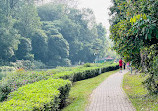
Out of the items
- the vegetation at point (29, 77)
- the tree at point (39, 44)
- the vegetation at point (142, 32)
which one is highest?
the tree at point (39, 44)

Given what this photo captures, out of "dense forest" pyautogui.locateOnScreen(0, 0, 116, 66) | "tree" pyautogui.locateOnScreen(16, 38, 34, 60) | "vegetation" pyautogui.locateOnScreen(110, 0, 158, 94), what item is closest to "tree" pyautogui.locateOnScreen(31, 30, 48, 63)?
"dense forest" pyautogui.locateOnScreen(0, 0, 116, 66)

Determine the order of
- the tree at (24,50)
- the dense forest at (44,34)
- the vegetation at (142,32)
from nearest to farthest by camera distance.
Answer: the vegetation at (142,32)
the dense forest at (44,34)
the tree at (24,50)

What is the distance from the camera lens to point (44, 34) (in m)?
49.6

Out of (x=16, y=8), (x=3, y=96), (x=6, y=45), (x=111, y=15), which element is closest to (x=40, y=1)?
(x=16, y=8)

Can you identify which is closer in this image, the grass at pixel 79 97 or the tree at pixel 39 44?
the grass at pixel 79 97

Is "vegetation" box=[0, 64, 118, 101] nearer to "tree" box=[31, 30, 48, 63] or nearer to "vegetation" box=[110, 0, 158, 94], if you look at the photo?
"vegetation" box=[110, 0, 158, 94]

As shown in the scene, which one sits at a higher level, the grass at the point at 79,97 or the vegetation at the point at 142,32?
the vegetation at the point at 142,32

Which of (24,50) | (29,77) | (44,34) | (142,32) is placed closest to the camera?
(142,32)

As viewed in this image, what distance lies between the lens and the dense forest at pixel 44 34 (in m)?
41.0

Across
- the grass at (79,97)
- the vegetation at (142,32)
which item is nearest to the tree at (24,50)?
the grass at (79,97)

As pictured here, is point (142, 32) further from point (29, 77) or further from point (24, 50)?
point (24, 50)

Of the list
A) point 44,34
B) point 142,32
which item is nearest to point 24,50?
point 44,34

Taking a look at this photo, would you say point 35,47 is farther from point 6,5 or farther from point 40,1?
point 40,1

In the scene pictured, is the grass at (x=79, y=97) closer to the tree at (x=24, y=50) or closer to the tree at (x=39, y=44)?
the tree at (x=24, y=50)
